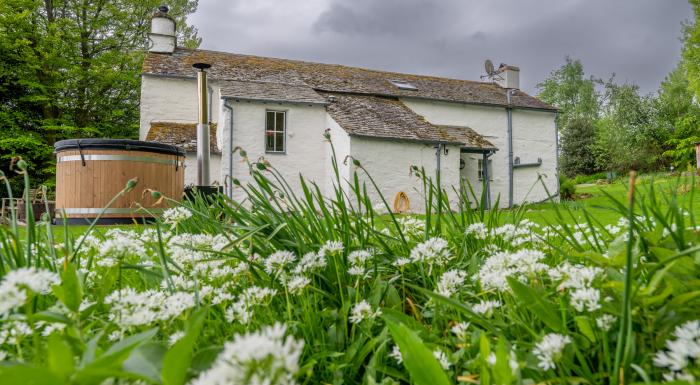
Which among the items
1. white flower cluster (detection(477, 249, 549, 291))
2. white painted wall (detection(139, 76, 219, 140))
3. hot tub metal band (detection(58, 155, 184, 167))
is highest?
white painted wall (detection(139, 76, 219, 140))

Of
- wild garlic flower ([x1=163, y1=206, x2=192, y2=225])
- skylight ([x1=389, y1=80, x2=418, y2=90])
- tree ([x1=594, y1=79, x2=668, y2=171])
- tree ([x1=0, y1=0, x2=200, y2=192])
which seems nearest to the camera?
wild garlic flower ([x1=163, y1=206, x2=192, y2=225])

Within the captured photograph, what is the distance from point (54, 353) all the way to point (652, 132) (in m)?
33.4

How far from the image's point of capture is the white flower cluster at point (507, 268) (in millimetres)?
786

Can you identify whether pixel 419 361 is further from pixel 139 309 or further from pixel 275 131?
pixel 275 131

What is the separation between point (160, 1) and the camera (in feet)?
70.8

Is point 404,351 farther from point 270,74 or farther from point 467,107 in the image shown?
point 467,107

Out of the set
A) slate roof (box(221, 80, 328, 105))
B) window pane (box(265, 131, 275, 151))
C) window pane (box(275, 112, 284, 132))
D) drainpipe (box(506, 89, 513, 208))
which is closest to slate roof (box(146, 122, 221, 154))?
window pane (box(265, 131, 275, 151))

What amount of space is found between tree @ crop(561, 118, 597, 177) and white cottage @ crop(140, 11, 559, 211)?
632 inches

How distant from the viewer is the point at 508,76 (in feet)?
62.5

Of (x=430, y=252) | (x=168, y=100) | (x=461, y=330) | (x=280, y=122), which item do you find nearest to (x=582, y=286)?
(x=461, y=330)

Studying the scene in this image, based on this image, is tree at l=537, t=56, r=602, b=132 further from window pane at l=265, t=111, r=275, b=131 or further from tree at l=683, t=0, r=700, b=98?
window pane at l=265, t=111, r=275, b=131

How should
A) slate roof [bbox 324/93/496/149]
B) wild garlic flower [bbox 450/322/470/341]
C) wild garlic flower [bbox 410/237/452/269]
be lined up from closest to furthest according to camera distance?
wild garlic flower [bbox 450/322/470/341] < wild garlic flower [bbox 410/237/452/269] < slate roof [bbox 324/93/496/149]

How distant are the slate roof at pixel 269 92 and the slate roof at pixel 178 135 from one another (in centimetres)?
177

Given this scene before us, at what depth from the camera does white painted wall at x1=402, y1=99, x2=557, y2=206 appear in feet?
52.9
